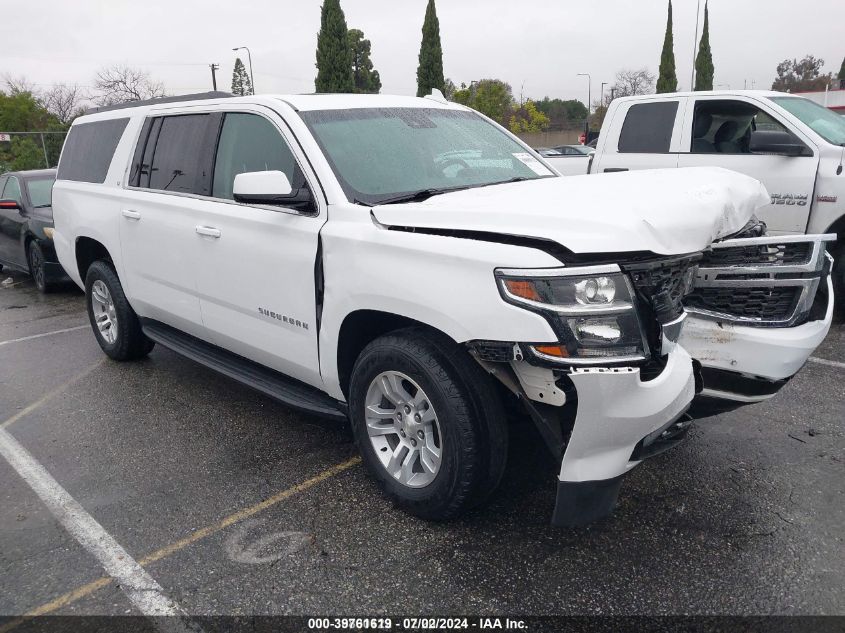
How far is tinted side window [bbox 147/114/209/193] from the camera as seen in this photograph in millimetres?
4320

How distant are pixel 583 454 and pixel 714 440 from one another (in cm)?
175

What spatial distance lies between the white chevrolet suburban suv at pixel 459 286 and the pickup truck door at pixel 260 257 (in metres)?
0.01

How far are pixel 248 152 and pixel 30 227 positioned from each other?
21.5 ft

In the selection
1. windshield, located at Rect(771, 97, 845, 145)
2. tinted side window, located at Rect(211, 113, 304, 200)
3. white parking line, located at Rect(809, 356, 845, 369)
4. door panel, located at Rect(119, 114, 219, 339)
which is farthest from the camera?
windshield, located at Rect(771, 97, 845, 145)

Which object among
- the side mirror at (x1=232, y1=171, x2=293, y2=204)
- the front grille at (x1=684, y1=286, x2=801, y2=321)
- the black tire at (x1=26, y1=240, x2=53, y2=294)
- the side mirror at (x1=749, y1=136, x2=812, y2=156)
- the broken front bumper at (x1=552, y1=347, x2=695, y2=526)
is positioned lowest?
the black tire at (x1=26, y1=240, x2=53, y2=294)

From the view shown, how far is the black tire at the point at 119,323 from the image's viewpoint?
17.4 ft

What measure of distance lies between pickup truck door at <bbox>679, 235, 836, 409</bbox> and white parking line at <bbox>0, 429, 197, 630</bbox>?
7.68 ft

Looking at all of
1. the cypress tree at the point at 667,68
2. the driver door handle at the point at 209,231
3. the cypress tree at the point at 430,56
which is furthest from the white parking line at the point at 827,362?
the cypress tree at the point at 667,68

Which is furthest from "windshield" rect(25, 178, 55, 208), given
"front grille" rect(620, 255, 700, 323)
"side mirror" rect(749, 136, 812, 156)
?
"front grille" rect(620, 255, 700, 323)

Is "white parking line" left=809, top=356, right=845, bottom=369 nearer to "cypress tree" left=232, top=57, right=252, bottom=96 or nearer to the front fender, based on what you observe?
the front fender

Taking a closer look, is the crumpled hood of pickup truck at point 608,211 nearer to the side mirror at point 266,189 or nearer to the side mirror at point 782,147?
the side mirror at point 266,189

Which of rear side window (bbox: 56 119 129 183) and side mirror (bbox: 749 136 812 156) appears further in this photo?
side mirror (bbox: 749 136 812 156)

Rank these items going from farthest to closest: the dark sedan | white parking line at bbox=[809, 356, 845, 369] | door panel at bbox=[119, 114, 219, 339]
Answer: the dark sedan, white parking line at bbox=[809, 356, 845, 369], door panel at bbox=[119, 114, 219, 339]

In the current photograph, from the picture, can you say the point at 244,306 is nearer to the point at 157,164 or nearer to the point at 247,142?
the point at 247,142
